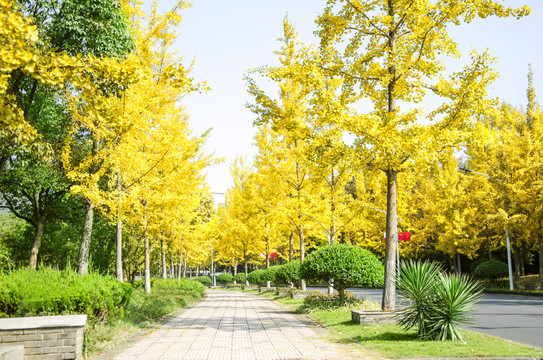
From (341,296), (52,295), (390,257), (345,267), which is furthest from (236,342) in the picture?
(341,296)

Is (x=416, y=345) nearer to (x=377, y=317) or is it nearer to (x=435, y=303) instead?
(x=435, y=303)

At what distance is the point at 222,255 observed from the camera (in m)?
44.7

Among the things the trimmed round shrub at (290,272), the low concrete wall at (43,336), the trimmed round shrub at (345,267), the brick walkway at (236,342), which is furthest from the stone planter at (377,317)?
the trimmed round shrub at (290,272)

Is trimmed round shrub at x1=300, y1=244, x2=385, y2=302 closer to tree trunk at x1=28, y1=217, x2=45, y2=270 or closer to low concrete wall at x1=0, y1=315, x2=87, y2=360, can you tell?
low concrete wall at x1=0, y1=315, x2=87, y2=360

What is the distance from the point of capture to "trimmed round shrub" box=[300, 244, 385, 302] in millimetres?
13883

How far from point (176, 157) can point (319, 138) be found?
18.8ft

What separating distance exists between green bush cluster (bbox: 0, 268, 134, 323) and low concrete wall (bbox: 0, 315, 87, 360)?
1.91 ft

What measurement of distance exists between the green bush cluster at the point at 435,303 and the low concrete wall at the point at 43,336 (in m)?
5.87

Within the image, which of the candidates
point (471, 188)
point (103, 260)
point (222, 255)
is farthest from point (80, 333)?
point (222, 255)

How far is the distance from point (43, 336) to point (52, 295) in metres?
0.88

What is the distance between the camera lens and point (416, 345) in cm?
816

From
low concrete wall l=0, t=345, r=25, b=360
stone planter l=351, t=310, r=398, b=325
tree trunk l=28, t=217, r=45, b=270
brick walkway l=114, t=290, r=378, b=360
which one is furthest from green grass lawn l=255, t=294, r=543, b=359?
tree trunk l=28, t=217, r=45, b=270

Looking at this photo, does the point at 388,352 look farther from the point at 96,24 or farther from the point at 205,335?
the point at 96,24

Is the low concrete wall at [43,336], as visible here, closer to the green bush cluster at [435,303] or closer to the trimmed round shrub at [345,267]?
the green bush cluster at [435,303]
